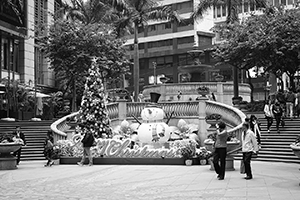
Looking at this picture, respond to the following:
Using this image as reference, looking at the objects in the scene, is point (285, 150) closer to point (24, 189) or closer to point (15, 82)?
point (24, 189)

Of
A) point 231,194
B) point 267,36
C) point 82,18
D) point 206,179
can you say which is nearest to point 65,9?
point 82,18

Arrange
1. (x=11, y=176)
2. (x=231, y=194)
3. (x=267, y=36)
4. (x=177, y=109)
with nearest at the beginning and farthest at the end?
(x=231, y=194), (x=11, y=176), (x=177, y=109), (x=267, y=36)

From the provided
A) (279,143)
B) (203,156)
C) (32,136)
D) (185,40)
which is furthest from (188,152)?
(185,40)

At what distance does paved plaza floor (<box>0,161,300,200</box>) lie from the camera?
35.6 ft

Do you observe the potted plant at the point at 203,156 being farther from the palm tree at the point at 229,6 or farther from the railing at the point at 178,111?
the palm tree at the point at 229,6

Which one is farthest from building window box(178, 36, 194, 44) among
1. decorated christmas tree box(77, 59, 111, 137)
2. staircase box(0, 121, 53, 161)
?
decorated christmas tree box(77, 59, 111, 137)

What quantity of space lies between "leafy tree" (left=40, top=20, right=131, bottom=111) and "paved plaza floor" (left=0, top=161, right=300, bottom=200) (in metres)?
19.2

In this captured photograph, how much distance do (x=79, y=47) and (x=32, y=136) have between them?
1177 centimetres

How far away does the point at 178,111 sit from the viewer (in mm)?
26781

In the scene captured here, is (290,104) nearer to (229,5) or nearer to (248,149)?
(229,5)

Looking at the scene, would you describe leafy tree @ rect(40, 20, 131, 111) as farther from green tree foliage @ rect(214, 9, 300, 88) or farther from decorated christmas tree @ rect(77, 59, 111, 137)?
decorated christmas tree @ rect(77, 59, 111, 137)

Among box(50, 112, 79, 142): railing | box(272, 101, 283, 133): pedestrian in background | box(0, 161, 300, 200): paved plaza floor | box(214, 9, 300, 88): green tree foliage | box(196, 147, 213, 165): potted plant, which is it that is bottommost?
box(0, 161, 300, 200): paved plaza floor

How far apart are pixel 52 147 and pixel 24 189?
704cm

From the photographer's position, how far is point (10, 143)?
56.7 ft
